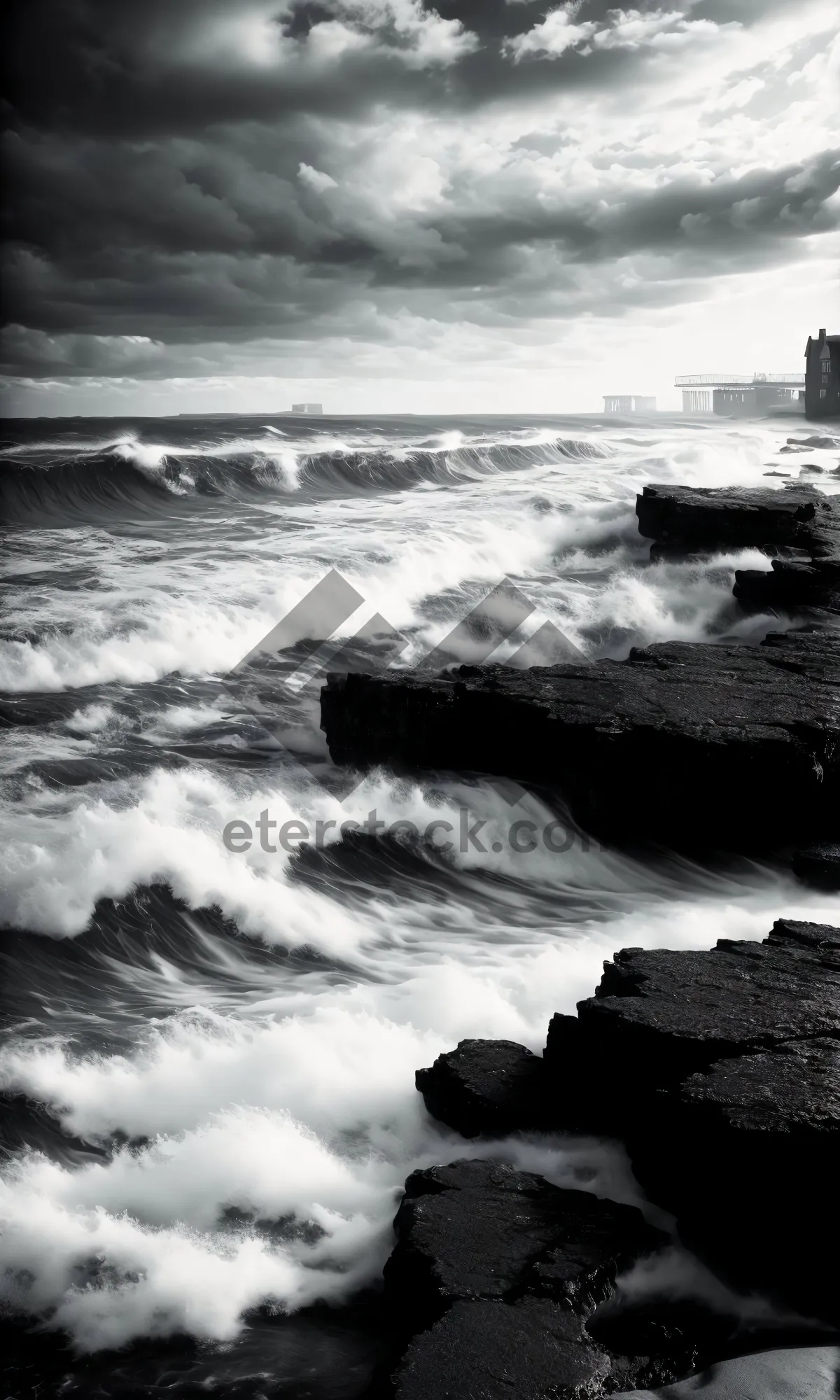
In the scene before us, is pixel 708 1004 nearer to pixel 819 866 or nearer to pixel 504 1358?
pixel 504 1358

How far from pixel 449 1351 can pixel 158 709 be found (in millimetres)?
7802

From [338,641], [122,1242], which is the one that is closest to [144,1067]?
[122,1242]

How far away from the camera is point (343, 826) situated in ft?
24.8

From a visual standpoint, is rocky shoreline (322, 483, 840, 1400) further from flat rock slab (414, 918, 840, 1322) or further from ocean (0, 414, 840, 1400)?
ocean (0, 414, 840, 1400)

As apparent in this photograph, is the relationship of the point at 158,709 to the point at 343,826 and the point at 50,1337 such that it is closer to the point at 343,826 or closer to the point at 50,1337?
the point at 343,826

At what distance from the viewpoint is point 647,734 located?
696 centimetres

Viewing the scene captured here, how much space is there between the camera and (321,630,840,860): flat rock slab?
6.82 m

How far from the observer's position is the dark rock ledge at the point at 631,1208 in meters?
2.91

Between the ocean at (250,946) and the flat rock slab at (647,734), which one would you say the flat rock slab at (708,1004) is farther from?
the flat rock slab at (647,734)

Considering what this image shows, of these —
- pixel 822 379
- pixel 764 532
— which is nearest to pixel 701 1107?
pixel 764 532

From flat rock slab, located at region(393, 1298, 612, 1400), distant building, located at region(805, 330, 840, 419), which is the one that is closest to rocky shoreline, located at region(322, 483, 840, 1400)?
flat rock slab, located at region(393, 1298, 612, 1400)

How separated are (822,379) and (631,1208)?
57857 mm

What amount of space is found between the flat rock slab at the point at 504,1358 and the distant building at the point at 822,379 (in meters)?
55.3

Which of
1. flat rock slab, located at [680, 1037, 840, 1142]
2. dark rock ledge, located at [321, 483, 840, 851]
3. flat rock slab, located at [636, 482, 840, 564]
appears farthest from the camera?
flat rock slab, located at [636, 482, 840, 564]
